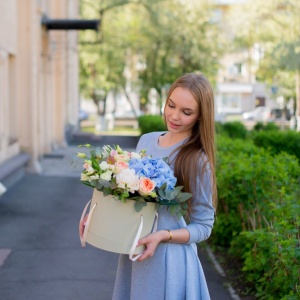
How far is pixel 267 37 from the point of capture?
37.6 metres

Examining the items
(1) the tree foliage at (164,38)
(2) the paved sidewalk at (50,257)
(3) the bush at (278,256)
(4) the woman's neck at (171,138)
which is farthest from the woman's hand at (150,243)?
(1) the tree foliage at (164,38)

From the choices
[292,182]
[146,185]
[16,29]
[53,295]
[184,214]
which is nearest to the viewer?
[146,185]

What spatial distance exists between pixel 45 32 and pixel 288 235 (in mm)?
14817

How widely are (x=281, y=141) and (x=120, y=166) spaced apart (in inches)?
478

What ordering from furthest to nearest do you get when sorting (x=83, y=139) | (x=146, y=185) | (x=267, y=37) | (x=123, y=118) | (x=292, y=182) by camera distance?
(x=123, y=118), (x=267, y=37), (x=83, y=139), (x=292, y=182), (x=146, y=185)

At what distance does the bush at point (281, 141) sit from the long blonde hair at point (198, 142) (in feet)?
35.1

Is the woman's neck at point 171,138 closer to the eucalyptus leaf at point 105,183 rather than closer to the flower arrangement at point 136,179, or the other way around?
the flower arrangement at point 136,179

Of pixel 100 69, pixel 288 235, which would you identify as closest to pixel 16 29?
pixel 288 235

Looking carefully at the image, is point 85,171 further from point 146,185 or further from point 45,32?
point 45,32

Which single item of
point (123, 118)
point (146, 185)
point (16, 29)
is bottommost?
point (123, 118)

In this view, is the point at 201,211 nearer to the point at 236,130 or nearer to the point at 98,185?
the point at 98,185

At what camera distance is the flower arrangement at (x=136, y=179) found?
9.37 feet

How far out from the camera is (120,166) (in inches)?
115

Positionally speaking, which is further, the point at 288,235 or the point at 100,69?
the point at 100,69
